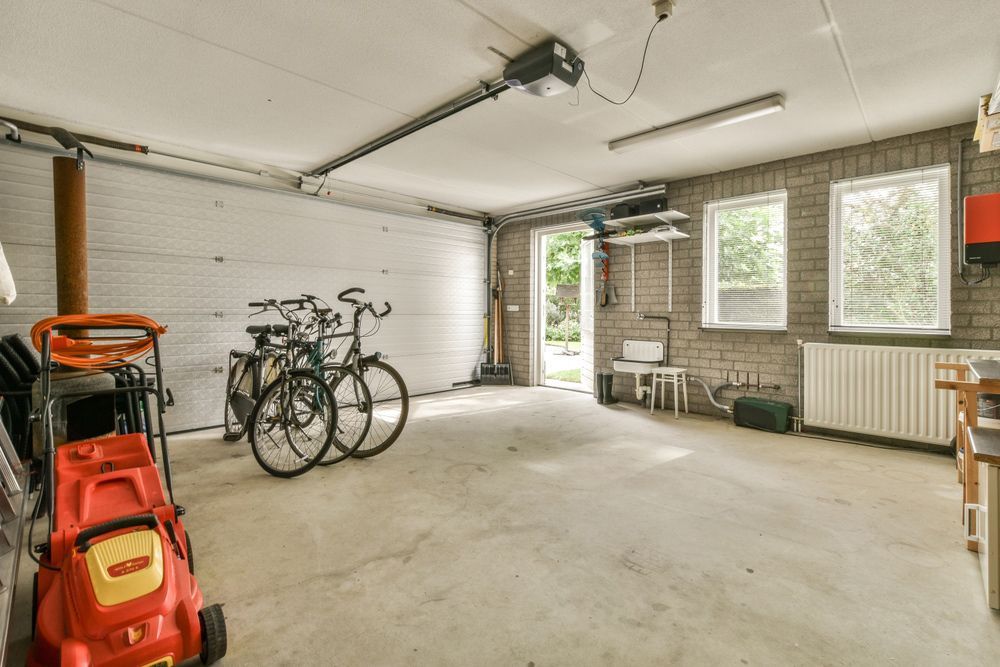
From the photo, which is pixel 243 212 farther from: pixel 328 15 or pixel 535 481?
pixel 535 481

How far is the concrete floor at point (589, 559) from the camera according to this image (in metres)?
1.58

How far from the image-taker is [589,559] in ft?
6.91

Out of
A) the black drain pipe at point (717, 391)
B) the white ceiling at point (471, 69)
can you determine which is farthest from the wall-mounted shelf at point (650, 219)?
the black drain pipe at point (717, 391)

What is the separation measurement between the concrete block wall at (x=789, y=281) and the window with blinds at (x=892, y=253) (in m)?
0.07

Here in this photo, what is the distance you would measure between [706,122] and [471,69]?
187cm

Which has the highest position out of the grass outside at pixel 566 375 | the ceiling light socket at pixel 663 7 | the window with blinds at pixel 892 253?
the ceiling light socket at pixel 663 7

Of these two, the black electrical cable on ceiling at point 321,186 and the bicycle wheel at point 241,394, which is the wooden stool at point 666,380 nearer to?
the bicycle wheel at point 241,394

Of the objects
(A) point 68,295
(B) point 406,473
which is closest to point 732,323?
(B) point 406,473

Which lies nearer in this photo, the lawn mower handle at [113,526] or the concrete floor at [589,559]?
the lawn mower handle at [113,526]

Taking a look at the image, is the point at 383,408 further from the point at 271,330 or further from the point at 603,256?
the point at 603,256

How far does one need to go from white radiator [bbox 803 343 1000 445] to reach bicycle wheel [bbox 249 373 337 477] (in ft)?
13.4

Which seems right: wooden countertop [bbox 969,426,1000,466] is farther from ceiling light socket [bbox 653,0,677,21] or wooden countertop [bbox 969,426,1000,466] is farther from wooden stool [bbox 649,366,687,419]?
wooden stool [bbox 649,366,687,419]

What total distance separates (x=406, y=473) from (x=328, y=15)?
2.71 m

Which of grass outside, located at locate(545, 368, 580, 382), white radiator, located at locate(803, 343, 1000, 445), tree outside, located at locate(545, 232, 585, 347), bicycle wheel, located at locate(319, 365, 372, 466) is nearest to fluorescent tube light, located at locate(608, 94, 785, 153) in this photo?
white radiator, located at locate(803, 343, 1000, 445)
